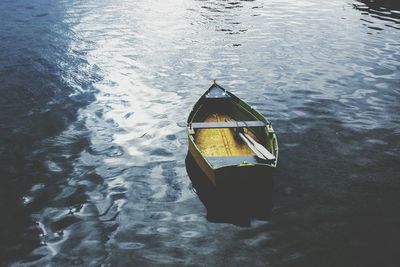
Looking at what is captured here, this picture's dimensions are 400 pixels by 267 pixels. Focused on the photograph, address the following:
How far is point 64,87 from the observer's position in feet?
54.5

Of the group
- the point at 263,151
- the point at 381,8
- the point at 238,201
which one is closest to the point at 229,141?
the point at 263,151

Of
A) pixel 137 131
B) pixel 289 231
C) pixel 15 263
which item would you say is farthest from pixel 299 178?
pixel 15 263

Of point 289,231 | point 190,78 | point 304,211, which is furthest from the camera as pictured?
point 190,78

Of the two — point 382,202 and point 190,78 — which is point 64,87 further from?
point 382,202

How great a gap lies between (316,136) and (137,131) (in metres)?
7.37

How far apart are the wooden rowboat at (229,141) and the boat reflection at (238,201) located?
1.24 feet

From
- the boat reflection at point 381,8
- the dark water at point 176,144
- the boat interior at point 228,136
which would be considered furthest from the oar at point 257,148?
the boat reflection at point 381,8

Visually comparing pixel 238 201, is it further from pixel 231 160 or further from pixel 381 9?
pixel 381 9

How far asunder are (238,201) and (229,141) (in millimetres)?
2284

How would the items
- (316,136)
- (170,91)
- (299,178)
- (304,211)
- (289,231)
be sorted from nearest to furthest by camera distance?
(289,231) < (304,211) < (299,178) < (316,136) < (170,91)

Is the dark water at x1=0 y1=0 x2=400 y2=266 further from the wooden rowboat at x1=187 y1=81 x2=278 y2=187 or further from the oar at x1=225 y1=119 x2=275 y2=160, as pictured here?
the oar at x1=225 y1=119 x2=275 y2=160

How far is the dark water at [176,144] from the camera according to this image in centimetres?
807

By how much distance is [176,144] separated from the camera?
40.6 ft

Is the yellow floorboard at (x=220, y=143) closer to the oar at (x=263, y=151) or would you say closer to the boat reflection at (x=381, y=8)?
the oar at (x=263, y=151)
